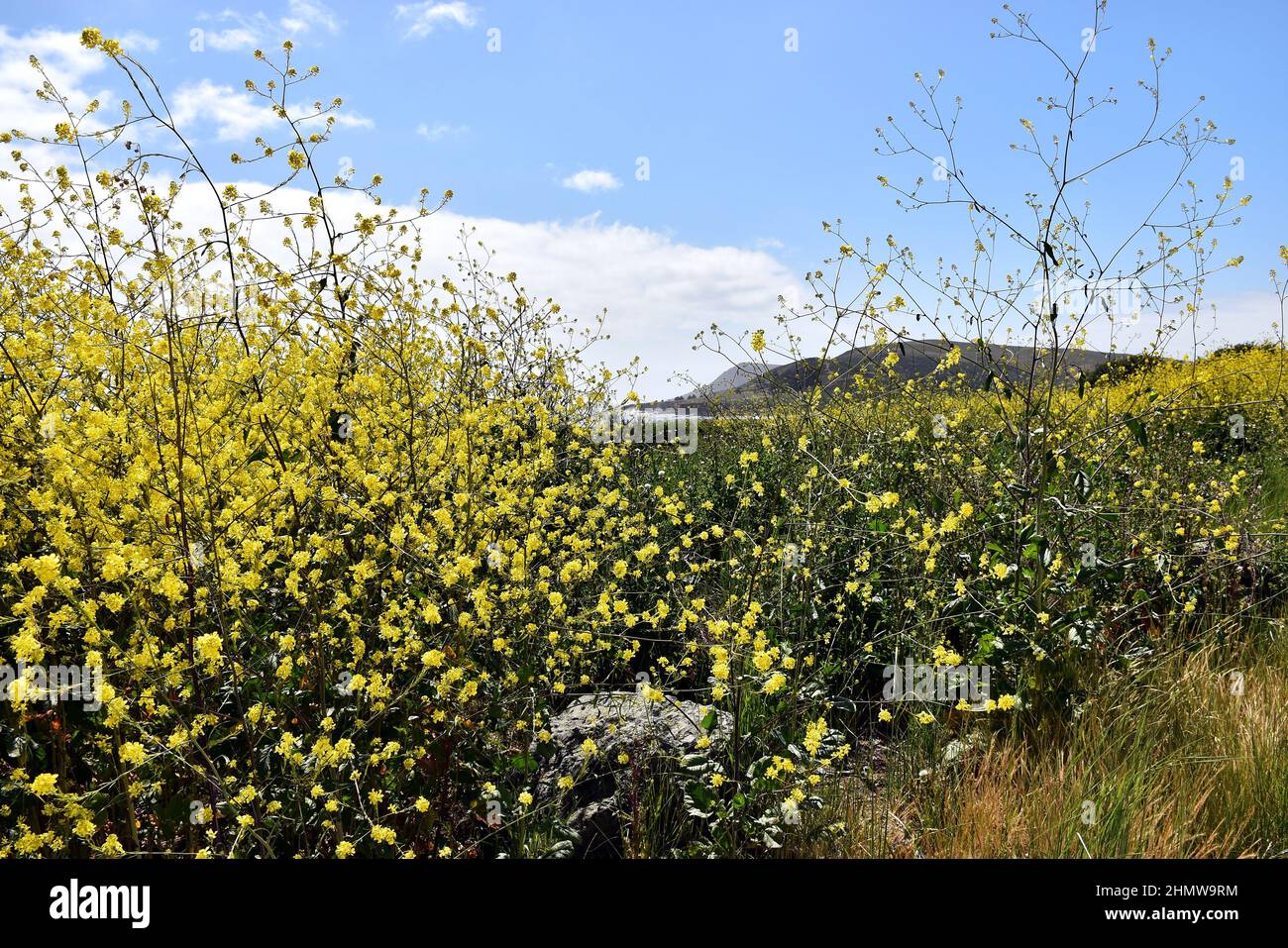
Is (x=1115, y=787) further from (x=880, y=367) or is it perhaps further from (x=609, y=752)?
(x=880, y=367)

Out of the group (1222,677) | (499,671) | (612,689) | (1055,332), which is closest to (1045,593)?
(1222,677)

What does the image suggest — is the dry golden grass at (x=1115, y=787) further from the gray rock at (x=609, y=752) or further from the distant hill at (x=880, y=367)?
the distant hill at (x=880, y=367)

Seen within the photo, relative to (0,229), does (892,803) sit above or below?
below

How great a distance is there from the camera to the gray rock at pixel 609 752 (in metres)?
2.96

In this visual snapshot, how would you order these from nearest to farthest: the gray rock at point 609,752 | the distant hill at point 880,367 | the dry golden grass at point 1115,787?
the dry golden grass at point 1115,787 → the gray rock at point 609,752 → the distant hill at point 880,367

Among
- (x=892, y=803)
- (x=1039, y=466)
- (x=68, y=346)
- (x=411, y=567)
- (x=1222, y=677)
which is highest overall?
(x=68, y=346)

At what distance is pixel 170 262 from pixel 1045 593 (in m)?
3.64

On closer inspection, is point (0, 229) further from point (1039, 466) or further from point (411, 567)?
point (1039, 466)

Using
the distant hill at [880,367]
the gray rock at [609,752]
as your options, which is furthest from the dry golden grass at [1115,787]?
the distant hill at [880,367]

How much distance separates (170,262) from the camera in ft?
9.87

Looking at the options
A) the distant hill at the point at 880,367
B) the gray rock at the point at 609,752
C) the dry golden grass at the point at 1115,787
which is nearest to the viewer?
the dry golden grass at the point at 1115,787

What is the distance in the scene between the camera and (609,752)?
3268mm

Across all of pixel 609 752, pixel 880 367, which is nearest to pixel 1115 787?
pixel 609 752
